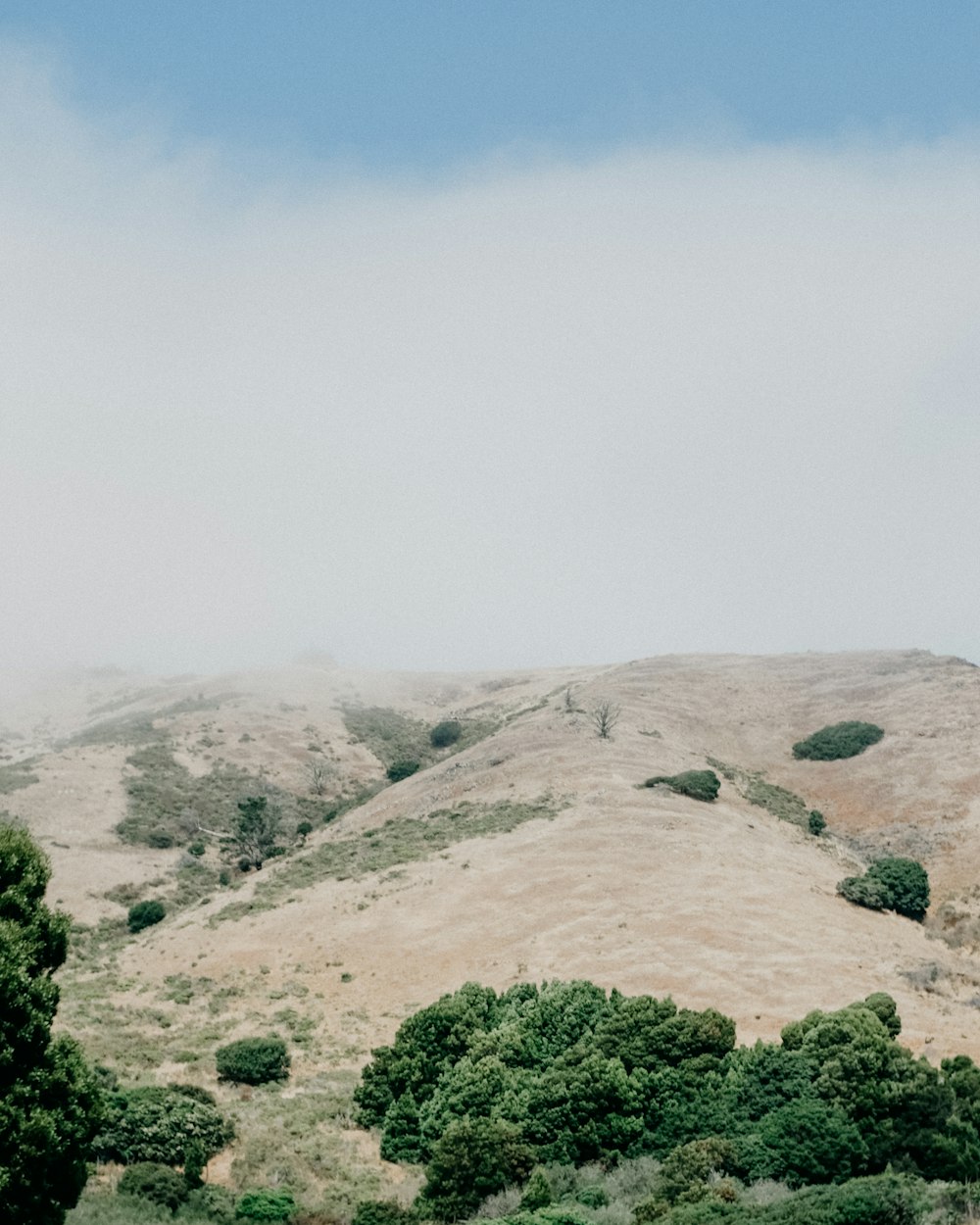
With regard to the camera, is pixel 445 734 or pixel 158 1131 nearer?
pixel 158 1131

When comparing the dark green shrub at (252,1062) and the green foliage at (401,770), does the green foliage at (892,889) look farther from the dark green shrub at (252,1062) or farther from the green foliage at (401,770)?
the green foliage at (401,770)

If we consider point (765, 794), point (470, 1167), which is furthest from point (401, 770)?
point (470, 1167)

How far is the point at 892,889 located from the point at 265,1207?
33106 millimetres

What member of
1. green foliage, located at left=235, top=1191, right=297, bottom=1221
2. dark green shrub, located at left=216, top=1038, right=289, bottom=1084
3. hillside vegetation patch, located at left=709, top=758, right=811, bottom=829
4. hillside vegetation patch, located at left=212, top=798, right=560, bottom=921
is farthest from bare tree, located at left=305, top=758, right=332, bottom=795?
green foliage, located at left=235, top=1191, right=297, bottom=1221

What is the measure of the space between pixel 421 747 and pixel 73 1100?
79190mm

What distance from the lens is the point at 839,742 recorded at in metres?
69.8

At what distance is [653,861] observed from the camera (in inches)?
1693

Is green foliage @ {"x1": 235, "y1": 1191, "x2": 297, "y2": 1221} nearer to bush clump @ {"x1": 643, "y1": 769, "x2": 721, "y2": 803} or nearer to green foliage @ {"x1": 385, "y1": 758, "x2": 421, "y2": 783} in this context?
bush clump @ {"x1": 643, "y1": 769, "x2": 721, "y2": 803}

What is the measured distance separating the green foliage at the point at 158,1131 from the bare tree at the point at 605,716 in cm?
4363

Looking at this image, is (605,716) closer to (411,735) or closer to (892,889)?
(892,889)

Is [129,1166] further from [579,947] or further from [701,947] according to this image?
[701,947]

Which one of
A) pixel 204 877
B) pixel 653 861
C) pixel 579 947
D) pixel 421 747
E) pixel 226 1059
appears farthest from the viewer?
pixel 421 747

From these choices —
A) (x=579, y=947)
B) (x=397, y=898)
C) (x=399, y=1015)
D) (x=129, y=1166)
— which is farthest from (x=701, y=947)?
(x=129, y=1166)

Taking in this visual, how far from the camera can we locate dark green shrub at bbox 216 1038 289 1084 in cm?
2844
